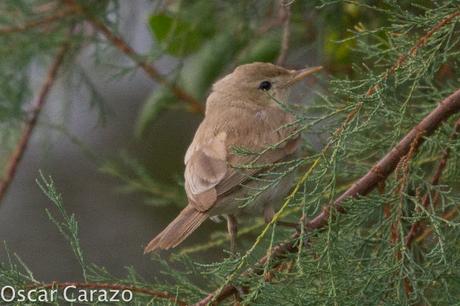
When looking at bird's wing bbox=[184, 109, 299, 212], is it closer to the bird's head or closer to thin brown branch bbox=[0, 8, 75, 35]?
the bird's head

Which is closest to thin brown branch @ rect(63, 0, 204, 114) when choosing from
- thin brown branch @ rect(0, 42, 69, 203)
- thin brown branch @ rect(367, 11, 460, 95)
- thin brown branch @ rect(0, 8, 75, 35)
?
thin brown branch @ rect(0, 8, 75, 35)

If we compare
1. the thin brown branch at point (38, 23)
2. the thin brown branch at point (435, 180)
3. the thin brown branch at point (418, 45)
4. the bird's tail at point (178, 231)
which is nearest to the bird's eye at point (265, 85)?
the thin brown branch at point (38, 23)

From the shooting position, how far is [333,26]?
543cm

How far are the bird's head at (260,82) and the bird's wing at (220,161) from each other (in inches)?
21.8

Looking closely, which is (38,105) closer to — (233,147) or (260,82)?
(260,82)

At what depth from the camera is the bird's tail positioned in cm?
388

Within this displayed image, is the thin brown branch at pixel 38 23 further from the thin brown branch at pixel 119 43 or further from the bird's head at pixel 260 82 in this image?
the bird's head at pixel 260 82

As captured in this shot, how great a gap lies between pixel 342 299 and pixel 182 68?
2.60 meters

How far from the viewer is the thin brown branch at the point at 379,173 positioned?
350cm

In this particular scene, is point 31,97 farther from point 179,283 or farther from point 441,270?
point 441,270

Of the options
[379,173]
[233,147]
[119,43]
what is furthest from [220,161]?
[119,43]

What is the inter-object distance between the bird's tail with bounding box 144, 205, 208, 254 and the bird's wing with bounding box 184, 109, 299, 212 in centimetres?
3

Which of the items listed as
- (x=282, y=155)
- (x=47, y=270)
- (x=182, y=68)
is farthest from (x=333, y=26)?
(x=47, y=270)

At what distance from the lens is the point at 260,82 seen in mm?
5113
